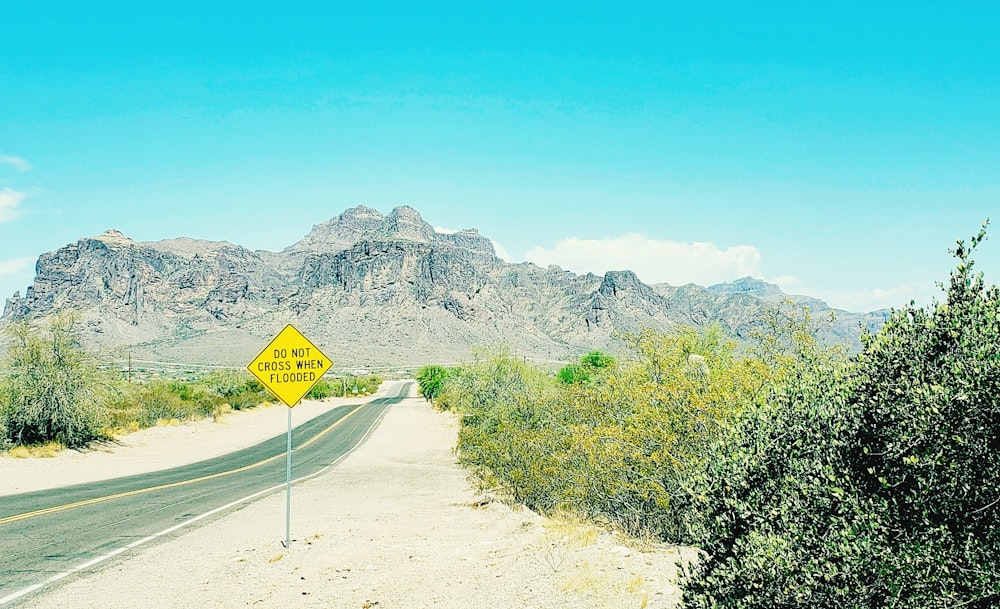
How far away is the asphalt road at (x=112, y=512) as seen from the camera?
32.9 ft

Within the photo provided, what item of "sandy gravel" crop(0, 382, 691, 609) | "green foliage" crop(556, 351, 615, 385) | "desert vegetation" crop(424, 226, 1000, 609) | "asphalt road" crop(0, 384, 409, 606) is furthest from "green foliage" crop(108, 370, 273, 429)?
"desert vegetation" crop(424, 226, 1000, 609)

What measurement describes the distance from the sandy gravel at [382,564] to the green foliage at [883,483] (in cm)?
282

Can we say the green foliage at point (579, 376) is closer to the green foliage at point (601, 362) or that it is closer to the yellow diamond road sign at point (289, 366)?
the green foliage at point (601, 362)

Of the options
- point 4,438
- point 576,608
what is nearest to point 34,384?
point 4,438

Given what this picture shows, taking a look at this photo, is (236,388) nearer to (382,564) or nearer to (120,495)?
(120,495)

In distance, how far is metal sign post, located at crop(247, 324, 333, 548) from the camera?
11.0m

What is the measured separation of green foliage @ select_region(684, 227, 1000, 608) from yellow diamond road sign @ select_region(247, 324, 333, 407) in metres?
8.46

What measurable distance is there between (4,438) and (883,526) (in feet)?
113

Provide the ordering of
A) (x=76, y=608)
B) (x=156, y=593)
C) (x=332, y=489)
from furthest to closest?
(x=332, y=489), (x=156, y=593), (x=76, y=608)

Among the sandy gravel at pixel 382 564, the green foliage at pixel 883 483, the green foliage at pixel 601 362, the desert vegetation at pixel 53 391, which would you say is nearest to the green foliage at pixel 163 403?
the desert vegetation at pixel 53 391

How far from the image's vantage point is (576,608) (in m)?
6.51

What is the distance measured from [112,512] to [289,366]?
25.0 feet

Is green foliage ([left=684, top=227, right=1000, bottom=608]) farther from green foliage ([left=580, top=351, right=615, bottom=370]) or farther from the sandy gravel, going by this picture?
green foliage ([left=580, top=351, right=615, bottom=370])

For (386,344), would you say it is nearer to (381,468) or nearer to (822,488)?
(381,468)
